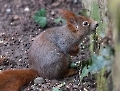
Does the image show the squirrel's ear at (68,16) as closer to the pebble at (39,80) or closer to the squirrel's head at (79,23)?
the squirrel's head at (79,23)

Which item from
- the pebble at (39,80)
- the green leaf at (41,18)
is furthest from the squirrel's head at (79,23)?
the green leaf at (41,18)

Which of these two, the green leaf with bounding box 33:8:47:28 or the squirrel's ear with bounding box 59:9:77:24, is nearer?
the squirrel's ear with bounding box 59:9:77:24

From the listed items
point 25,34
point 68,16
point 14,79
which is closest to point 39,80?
point 14,79

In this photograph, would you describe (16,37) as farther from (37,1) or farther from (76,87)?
(76,87)

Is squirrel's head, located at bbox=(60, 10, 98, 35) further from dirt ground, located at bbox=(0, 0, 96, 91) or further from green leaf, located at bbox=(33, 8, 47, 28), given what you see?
green leaf, located at bbox=(33, 8, 47, 28)

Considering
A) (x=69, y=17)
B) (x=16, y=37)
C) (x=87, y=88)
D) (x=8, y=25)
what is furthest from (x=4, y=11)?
(x=87, y=88)

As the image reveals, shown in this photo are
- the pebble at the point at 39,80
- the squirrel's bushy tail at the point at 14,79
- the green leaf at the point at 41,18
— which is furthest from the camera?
the green leaf at the point at 41,18

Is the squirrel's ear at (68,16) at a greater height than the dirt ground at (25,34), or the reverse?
the squirrel's ear at (68,16)

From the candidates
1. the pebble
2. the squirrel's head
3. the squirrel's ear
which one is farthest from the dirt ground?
the squirrel's ear
